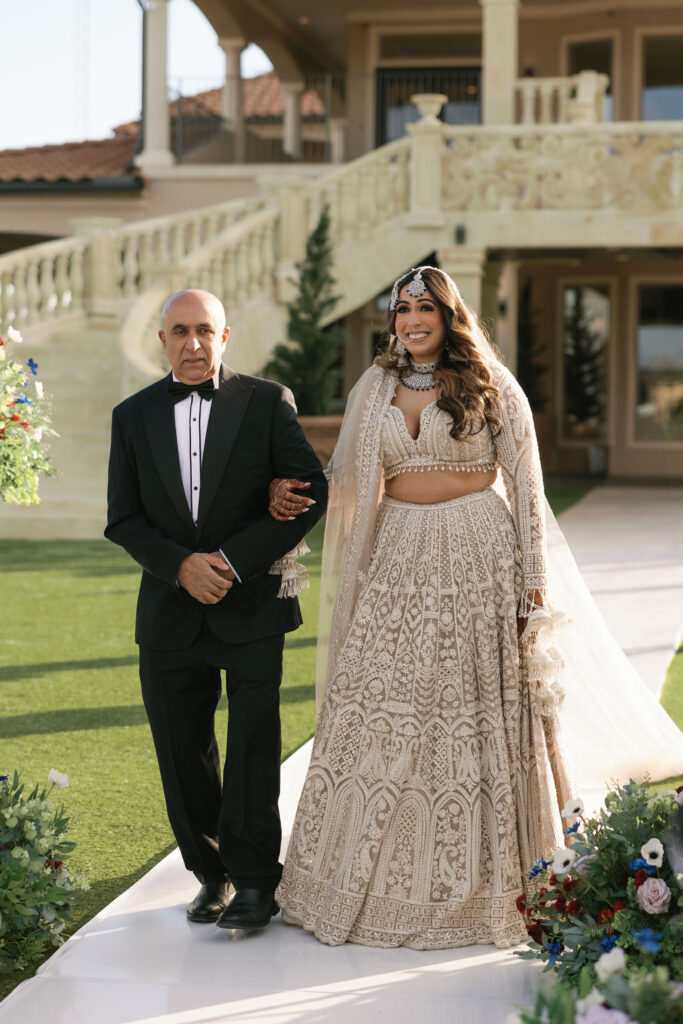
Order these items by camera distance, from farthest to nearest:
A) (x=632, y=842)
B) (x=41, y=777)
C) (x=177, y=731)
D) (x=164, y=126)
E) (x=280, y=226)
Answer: (x=164, y=126) → (x=280, y=226) → (x=41, y=777) → (x=177, y=731) → (x=632, y=842)

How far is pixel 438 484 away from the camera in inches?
164

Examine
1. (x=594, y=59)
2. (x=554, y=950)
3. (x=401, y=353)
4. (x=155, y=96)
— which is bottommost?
(x=554, y=950)

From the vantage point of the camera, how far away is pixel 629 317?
21812 mm

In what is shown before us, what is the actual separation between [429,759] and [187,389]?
137 cm

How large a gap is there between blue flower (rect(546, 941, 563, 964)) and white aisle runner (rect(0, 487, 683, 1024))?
212 millimetres

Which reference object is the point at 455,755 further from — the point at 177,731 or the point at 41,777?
the point at 41,777

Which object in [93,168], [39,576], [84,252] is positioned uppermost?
[93,168]

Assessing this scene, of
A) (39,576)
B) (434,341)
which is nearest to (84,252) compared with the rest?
(39,576)

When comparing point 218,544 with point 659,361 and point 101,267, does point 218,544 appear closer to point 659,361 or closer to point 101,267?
point 101,267

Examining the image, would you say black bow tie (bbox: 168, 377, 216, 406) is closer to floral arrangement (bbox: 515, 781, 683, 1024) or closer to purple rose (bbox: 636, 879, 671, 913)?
floral arrangement (bbox: 515, 781, 683, 1024)

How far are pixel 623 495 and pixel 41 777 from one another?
45.4 feet

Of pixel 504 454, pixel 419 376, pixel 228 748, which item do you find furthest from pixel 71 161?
pixel 228 748

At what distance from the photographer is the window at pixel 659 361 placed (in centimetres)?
2178

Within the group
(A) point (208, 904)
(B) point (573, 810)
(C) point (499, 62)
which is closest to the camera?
(B) point (573, 810)
